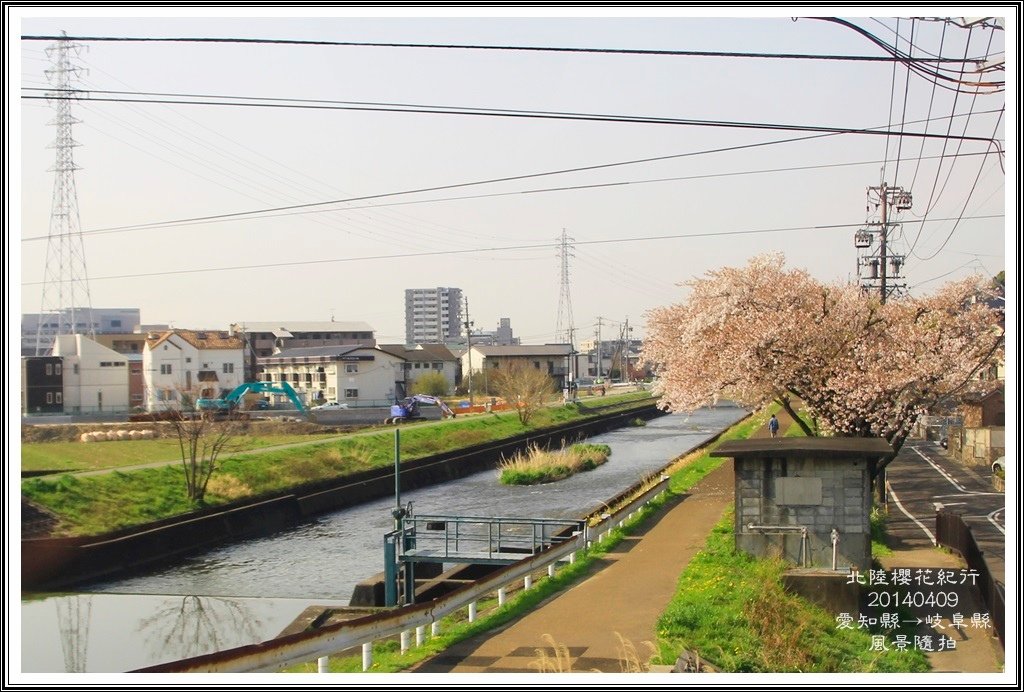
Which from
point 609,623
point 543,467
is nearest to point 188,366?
point 543,467

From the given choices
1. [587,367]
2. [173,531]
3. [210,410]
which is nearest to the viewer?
[173,531]

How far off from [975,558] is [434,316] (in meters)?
23.2

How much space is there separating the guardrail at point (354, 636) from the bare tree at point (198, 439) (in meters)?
13.2

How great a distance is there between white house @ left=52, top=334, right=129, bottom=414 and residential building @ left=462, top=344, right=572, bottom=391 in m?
21.3

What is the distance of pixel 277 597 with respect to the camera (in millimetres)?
14820

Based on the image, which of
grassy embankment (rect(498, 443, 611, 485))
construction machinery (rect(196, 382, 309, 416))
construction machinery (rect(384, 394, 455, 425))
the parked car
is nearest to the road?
grassy embankment (rect(498, 443, 611, 485))

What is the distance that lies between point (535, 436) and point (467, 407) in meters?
4.88

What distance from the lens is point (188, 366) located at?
21.6m

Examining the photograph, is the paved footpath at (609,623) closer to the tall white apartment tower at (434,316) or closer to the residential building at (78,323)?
the residential building at (78,323)

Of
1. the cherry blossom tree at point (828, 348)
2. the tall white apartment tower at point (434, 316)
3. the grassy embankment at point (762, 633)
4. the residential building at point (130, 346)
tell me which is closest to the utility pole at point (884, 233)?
the cherry blossom tree at point (828, 348)

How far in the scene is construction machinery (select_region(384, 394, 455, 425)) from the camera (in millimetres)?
36062

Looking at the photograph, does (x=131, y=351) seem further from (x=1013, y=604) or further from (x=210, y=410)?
(x=1013, y=604)

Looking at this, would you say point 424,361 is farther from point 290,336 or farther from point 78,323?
point 78,323

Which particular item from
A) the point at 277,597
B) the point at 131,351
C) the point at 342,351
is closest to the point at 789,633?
the point at 277,597
